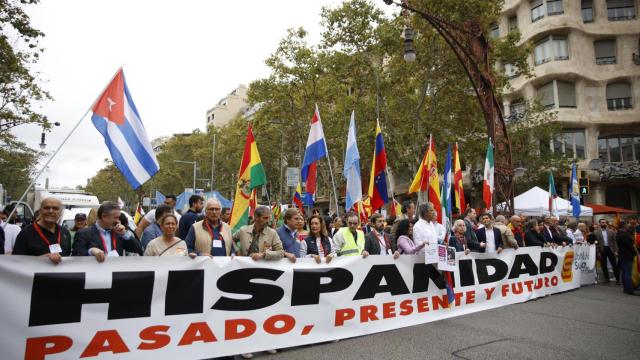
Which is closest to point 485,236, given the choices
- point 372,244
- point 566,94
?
point 372,244

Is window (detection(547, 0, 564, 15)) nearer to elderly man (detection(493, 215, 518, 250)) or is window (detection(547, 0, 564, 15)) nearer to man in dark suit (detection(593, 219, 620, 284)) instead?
man in dark suit (detection(593, 219, 620, 284))

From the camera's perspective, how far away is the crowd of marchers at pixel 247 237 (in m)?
4.19

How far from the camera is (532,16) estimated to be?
1214 inches

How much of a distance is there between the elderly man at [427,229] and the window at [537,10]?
29.7 metres

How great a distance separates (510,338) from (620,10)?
109 feet

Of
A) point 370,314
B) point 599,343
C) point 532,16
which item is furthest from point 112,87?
point 532,16

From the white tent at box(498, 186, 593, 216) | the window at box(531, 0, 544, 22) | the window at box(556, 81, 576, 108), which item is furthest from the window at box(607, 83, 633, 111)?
the white tent at box(498, 186, 593, 216)

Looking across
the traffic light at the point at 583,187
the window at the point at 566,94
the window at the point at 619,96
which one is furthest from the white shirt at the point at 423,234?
the window at the point at 619,96

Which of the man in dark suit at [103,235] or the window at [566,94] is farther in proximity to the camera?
the window at [566,94]

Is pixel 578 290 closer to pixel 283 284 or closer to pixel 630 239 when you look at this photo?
pixel 630 239

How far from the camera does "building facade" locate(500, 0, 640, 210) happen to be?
94.5ft

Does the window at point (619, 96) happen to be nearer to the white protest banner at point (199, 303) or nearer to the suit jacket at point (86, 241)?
the white protest banner at point (199, 303)

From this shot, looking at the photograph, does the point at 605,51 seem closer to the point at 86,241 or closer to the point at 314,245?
the point at 314,245

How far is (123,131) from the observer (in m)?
5.46
